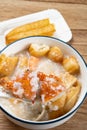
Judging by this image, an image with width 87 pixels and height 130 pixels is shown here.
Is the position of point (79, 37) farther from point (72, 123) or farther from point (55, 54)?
point (72, 123)

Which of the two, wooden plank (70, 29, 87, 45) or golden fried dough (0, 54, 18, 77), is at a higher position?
golden fried dough (0, 54, 18, 77)

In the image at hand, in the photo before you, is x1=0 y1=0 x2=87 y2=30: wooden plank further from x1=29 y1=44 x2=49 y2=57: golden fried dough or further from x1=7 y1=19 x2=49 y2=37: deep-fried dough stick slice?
x1=29 y1=44 x2=49 y2=57: golden fried dough

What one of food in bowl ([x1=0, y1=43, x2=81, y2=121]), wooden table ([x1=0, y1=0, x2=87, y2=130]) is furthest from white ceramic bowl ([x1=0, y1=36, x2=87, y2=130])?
wooden table ([x1=0, y1=0, x2=87, y2=130])

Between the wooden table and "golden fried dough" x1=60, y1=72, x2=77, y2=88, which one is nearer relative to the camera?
"golden fried dough" x1=60, y1=72, x2=77, y2=88

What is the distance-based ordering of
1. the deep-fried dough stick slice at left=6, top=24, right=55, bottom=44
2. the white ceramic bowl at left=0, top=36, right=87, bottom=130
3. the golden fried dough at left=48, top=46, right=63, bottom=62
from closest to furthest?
the white ceramic bowl at left=0, top=36, right=87, bottom=130, the golden fried dough at left=48, top=46, right=63, bottom=62, the deep-fried dough stick slice at left=6, top=24, right=55, bottom=44

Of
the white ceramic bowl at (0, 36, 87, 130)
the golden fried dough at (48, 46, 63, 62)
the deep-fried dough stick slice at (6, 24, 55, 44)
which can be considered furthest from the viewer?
the deep-fried dough stick slice at (6, 24, 55, 44)

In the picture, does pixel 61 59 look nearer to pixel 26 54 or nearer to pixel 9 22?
pixel 26 54
